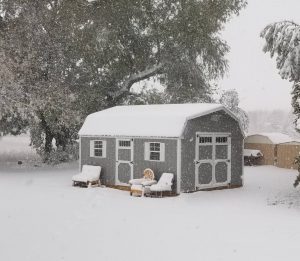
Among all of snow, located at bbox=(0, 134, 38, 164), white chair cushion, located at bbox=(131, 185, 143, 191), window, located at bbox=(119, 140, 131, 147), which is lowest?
white chair cushion, located at bbox=(131, 185, 143, 191)

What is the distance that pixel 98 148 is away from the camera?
23453 millimetres

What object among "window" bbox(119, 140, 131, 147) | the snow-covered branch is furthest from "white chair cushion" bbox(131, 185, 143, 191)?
the snow-covered branch

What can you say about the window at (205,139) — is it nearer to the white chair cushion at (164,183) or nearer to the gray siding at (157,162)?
the gray siding at (157,162)

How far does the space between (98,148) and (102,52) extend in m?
10.6

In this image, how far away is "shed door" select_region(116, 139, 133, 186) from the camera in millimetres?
21828

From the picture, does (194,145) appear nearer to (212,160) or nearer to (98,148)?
(212,160)

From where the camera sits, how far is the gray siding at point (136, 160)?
20.3 meters

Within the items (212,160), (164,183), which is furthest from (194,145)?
(164,183)

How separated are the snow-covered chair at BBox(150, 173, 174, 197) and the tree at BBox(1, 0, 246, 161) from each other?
10.7 metres

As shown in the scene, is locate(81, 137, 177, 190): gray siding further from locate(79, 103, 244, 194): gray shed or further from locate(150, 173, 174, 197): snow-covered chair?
locate(150, 173, 174, 197): snow-covered chair

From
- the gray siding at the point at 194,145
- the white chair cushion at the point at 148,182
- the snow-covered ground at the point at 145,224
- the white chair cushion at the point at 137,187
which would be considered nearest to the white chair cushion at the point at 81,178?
the snow-covered ground at the point at 145,224

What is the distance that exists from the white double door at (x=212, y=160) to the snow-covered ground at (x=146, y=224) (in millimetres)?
666

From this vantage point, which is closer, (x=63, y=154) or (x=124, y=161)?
(x=124, y=161)

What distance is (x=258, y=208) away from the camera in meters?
17.0
